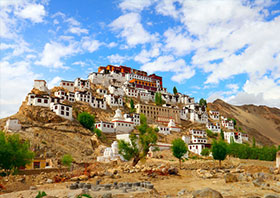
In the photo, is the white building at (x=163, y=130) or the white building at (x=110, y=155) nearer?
the white building at (x=110, y=155)

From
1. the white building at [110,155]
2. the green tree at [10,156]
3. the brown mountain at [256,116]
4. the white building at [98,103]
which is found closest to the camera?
the green tree at [10,156]

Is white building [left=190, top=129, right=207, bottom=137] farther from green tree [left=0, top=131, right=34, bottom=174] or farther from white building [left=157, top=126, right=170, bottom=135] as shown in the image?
green tree [left=0, top=131, right=34, bottom=174]

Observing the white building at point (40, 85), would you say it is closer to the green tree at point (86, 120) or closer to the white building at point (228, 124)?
the green tree at point (86, 120)

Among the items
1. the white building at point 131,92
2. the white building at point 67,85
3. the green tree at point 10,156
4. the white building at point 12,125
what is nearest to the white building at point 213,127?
the white building at point 131,92

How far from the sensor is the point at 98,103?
7694 cm

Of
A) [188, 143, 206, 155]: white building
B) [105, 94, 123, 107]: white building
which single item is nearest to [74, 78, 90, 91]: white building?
[105, 94, 123, 107]: white building

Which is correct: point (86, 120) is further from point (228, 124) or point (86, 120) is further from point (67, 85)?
point (228, 124)

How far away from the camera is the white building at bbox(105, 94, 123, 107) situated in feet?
268

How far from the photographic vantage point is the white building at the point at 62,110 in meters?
Answer: 59.2

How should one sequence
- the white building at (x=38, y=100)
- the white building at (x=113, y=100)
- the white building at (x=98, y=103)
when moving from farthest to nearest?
1. the white building at (x=113, y=100)
2. the white building at (x=98, y=103)
3. the white building at (x=38, y=100)

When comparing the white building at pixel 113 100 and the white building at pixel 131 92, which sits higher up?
the white building at pixel 131 92

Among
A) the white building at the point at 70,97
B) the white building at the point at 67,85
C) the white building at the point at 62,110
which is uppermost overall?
the white building at the point at 67,85

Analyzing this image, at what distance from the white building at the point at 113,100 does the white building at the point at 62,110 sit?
2173cm

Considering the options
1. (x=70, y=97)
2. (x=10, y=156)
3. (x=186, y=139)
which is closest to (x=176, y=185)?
(x=10, y=156)
